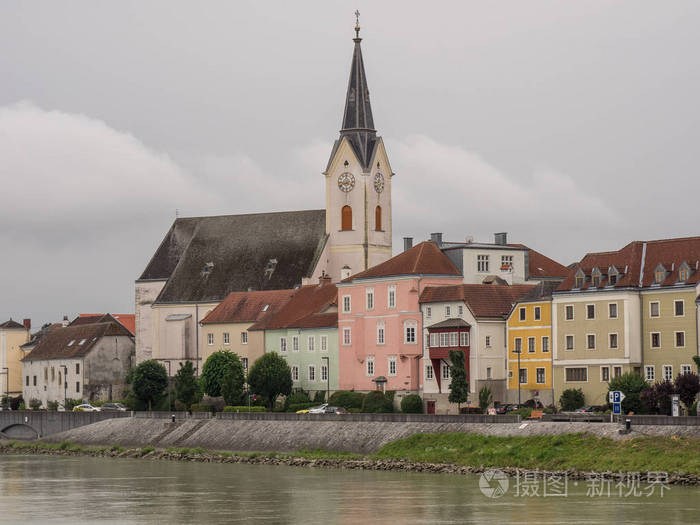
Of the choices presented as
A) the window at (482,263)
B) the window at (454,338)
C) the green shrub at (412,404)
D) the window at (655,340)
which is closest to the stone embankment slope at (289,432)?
the green shrub at (412,404)

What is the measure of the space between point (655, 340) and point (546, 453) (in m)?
19.9

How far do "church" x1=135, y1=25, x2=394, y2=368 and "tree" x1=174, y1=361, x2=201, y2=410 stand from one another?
15.7 metres

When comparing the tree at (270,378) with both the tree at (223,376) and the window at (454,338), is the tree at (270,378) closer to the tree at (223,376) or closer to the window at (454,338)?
the tree at (223,376)

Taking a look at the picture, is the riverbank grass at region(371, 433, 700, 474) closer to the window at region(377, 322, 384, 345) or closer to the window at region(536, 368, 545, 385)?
the window at region(536, 368, 545, 385)

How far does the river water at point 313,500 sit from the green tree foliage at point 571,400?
62.0 ft

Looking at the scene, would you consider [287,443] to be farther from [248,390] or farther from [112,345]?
[112,345]

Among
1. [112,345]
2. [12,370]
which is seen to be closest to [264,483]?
[112,345]

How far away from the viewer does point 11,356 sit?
16400 centimetres

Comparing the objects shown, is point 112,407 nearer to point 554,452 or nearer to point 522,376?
point 522,376

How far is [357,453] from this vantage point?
289ft

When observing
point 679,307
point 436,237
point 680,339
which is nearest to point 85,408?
point 436,237

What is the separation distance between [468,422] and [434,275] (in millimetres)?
24779

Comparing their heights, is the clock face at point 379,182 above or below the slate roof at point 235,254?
above

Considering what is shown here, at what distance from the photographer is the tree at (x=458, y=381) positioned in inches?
3927
